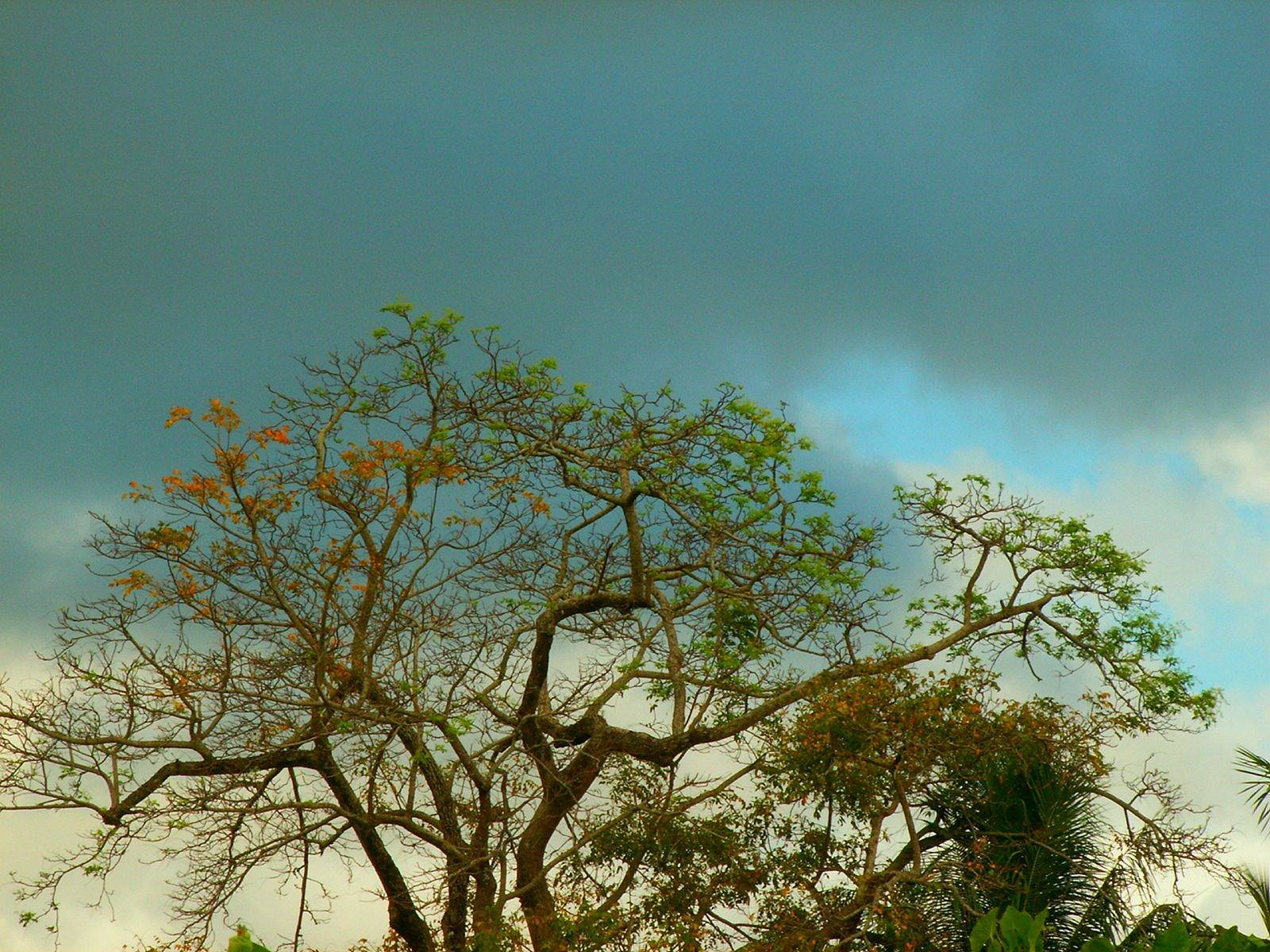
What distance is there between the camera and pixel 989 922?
28.0 ft

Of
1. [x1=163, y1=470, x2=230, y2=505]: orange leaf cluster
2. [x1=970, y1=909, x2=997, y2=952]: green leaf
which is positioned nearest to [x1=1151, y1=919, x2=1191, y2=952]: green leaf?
[x1=970, y1=909, x2=997, y2=952]: green leaf

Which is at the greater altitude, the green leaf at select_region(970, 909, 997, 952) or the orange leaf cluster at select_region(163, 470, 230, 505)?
the orange leaf cluster at select_region(163, 470, 230, 505)

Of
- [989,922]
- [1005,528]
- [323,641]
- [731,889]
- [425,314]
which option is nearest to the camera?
[989,922]

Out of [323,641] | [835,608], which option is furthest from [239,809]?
[835,608]

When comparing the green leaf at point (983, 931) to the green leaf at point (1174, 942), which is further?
the green leaf at point (1174, 942)

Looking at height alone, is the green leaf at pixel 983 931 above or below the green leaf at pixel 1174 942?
above

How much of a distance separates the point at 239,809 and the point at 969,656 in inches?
312

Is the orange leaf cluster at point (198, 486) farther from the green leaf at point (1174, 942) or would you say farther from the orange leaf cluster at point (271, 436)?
the green leaf at point (1174, 942)

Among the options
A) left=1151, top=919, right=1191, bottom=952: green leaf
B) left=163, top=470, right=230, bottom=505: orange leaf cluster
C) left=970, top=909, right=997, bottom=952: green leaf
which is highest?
left=163, top=470, right=230, bottom=505: orange leaf cluster

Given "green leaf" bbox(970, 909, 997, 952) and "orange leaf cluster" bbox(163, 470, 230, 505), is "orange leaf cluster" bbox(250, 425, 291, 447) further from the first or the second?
"green leaf" bbox(970, 909, 997, 952)

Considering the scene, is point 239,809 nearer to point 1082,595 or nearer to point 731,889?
point 731,889

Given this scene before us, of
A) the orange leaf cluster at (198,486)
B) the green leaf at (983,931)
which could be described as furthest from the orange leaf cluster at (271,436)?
the green leaf at (983,931)

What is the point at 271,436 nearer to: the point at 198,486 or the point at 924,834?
the point at 198,486

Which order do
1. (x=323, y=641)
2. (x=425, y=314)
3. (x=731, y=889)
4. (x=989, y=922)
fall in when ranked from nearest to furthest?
(x=989, y=922), (x=323, y=641), (x=425, y=314), (x=731, y=889)
